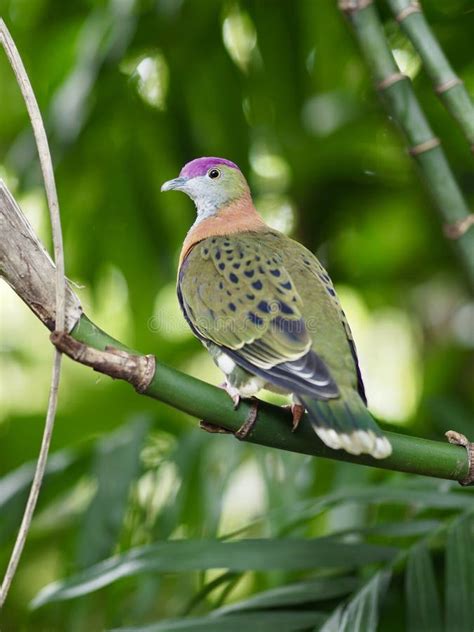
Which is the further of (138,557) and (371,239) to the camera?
(371,239)

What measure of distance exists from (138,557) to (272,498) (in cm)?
46

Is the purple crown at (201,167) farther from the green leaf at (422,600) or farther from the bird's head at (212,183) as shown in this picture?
the green leaf at (422,600)

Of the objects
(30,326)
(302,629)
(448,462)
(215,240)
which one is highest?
(30,326)

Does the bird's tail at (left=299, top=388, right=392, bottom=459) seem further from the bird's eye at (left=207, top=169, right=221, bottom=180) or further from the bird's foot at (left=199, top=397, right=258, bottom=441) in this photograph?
the bird's eye at (left=207, top=169, right=221, bottom=180)

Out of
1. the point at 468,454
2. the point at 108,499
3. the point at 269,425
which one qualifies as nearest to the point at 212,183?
the point at 269,425

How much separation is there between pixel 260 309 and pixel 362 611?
1.85 feet

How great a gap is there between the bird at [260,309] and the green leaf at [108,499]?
1.77 feet

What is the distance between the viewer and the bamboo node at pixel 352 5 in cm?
129

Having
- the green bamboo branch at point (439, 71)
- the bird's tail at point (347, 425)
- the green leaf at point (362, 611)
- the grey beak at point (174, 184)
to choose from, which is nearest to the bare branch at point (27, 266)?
the bird's tail at point (347, 425)

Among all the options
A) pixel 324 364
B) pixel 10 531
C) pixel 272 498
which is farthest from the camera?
pixel 272 498

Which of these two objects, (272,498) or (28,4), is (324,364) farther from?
(28,4)

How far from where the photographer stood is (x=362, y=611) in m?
1.43

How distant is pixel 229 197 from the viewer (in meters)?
1.38

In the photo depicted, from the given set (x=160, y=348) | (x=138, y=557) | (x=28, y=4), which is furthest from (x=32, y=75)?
(x=138, y=557)
